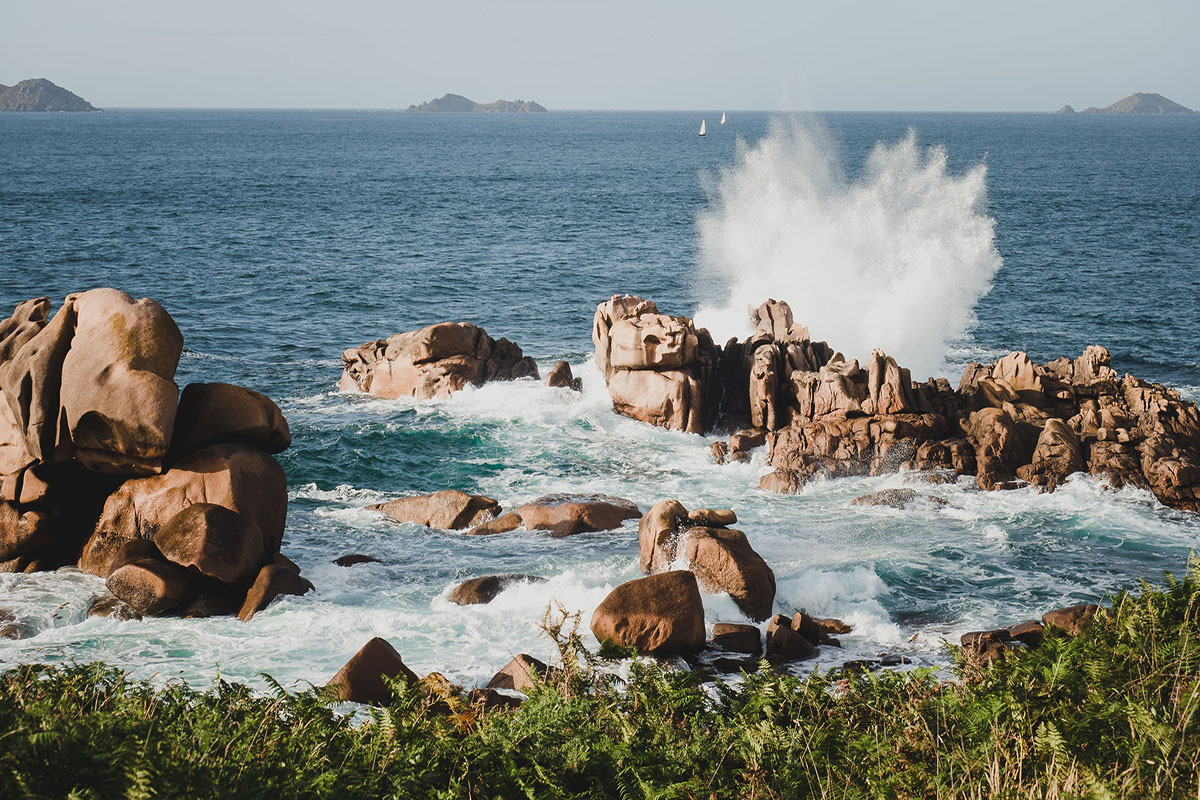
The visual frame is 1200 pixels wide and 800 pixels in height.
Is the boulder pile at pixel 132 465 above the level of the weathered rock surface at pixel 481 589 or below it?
above

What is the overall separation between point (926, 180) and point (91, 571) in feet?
148

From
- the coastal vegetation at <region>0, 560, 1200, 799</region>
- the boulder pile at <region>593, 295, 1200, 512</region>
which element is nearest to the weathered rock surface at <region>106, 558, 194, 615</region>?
the coastal vegetation at <region>0, 560, 1200, 799</region>

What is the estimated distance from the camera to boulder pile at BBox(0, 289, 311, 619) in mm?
19281

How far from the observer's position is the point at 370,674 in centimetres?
1512

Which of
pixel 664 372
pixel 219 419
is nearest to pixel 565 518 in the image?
pixel 219 419

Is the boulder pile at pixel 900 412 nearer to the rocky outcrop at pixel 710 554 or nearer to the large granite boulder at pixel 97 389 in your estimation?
the rocky outcrop at pixel 710 554

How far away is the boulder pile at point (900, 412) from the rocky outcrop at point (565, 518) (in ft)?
15.9

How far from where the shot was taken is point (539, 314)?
4778cm

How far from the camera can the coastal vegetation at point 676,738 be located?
311 inches

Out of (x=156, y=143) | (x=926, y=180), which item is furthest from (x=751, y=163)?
(x=156, y=143)

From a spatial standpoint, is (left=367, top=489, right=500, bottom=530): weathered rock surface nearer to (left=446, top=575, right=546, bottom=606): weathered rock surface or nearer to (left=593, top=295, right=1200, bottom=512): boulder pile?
(left=446, top=575, right=546, bottom=606): weathered rock surface

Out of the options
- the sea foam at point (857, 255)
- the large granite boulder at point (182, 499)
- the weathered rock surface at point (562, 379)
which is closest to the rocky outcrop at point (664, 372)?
the weathered rock surface at point (562, 379)

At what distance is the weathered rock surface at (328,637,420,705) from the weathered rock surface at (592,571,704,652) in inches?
132

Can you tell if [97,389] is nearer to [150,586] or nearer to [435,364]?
[150,586]
